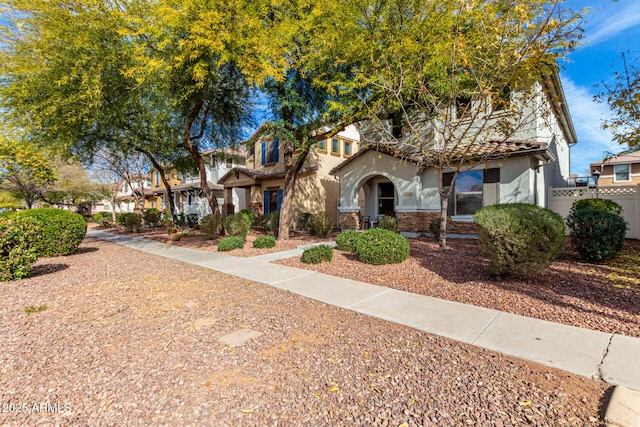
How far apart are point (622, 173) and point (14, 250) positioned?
35679 mm

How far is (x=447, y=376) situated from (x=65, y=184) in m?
31.7

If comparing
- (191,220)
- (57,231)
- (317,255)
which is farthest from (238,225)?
(191,220)

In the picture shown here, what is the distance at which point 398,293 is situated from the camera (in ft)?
18.8

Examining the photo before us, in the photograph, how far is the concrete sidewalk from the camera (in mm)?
3150

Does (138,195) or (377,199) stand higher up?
(138,195)

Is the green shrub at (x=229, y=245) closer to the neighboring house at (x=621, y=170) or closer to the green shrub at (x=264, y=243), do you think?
the green shrub at (x=264, y=243)

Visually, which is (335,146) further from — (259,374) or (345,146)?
(259,374)

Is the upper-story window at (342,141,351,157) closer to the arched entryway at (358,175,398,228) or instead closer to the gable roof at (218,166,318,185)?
the gable roof at (218,166,318,185)

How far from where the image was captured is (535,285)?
5.79 metres

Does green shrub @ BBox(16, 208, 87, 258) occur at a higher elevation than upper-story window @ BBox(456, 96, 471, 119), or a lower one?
lower

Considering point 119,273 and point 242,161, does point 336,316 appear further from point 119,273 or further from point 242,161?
point 242,161

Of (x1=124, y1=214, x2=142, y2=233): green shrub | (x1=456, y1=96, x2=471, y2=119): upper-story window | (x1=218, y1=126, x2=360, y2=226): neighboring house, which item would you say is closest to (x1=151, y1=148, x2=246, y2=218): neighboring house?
(x1=218, y1=126, x2=360, y2=226): neighboring house

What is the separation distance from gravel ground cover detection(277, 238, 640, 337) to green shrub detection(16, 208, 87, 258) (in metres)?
7.84

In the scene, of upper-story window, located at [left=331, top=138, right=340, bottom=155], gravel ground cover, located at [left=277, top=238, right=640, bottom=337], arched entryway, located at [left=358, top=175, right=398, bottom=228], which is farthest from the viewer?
upper-story window, located at [left=331, top=138, right=340, bottom=155]
